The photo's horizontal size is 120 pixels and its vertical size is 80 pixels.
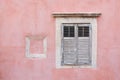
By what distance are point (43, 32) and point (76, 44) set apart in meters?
0.85

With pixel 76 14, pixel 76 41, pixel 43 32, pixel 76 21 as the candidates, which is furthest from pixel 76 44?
pixel 43 32

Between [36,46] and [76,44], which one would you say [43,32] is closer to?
[36,46]

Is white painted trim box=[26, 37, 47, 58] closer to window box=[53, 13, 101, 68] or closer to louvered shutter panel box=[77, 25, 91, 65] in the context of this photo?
window box=[53, 13, 101, 68]

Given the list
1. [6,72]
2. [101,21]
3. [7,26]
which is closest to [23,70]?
[6,72]

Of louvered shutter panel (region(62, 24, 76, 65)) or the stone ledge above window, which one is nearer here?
the stone ledge above window

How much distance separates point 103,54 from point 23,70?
1966mm

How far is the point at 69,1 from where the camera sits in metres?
8.30

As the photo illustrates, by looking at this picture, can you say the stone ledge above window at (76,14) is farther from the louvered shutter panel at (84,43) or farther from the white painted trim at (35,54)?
the white painted trim at (35,54)

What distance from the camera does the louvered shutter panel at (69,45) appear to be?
8344 mm

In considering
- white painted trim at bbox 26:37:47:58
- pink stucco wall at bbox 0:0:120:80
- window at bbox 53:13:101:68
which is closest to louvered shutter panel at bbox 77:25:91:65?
window at bbox 53:13:101:68

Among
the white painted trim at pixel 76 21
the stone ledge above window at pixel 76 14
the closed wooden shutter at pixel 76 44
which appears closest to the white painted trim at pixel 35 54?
the white painted trim at pixel 76 21

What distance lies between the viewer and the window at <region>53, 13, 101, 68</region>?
8.29 meters

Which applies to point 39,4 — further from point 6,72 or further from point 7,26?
point 6,72

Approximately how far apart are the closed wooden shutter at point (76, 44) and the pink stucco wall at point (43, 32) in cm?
27
